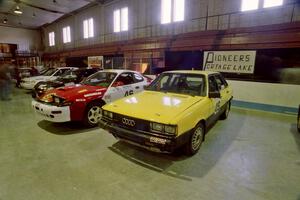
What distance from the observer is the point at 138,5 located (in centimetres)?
1172

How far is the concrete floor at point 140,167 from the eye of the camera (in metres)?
2.33

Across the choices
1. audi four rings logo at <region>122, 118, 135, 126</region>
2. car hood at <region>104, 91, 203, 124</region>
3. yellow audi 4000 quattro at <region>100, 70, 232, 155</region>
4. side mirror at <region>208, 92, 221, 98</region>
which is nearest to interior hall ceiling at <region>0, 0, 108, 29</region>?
yellow audi 4000 quattro at <region>100, 70, 232, 155</region>

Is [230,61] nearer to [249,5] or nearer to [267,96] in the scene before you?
[267,96]

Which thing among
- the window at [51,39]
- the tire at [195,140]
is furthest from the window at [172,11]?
the window at [51,39]

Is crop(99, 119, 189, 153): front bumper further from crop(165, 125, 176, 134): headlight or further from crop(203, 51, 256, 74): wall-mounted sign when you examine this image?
crop(203, 51, 256, 74): wall-mounted sign

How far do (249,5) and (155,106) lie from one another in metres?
7.28

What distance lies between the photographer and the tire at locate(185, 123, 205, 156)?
121 inches

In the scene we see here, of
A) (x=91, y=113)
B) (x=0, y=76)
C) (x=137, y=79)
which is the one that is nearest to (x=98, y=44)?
(x=0, y=76)

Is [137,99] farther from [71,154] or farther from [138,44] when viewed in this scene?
[138,44]

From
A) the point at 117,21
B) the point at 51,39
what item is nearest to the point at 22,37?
the point at 51,39

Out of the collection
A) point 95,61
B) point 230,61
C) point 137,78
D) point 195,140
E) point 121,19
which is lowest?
point 195,140

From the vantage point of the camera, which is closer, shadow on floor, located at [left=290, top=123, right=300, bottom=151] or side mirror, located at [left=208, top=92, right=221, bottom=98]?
side mirror, located at [left=208, top=92, right=221, bottom=98]

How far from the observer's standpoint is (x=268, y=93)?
6.55 m

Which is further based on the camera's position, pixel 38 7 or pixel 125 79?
pixel 38 7
